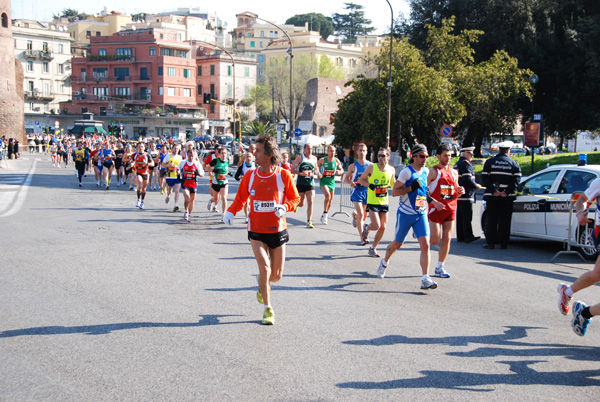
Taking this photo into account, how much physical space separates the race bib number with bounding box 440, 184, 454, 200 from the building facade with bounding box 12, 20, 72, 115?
92.2 metres

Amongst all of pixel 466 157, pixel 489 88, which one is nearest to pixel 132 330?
pixel 466 157

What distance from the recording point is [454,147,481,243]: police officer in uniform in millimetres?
12312

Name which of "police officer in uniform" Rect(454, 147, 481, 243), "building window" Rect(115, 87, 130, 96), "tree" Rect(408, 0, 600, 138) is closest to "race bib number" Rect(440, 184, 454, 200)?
"police officer in uniform" Rect(454, 147, 481, 243)

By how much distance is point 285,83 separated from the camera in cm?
8481

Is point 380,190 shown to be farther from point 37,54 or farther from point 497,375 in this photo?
point 37,54

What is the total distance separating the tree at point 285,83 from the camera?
83.9 meters

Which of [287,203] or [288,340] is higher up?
[287,203]

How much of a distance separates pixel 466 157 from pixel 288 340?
24.4ft

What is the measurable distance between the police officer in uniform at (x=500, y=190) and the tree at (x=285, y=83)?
228 ft

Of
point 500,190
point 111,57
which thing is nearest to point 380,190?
point 500,190

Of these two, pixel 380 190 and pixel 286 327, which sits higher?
pixel 380 190

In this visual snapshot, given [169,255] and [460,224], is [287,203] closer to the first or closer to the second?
[169,255]

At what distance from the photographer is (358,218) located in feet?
40.0

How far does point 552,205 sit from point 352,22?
12808cm
